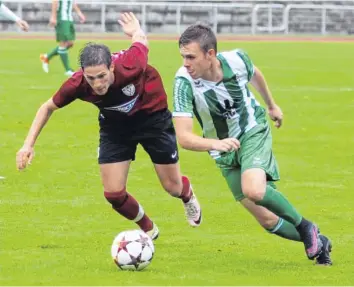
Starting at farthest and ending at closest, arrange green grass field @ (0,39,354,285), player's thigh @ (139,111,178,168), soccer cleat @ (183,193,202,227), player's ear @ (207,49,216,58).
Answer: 1. soccer cleat @ (183,193,202,227)
2. player's thigh @ (139,111,178,168)
3. green grass field @ (0,39,354,285)
4. player's ear @ (207,49,216,58)

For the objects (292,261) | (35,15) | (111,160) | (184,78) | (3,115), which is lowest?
(35,15)

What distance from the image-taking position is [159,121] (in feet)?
31.8

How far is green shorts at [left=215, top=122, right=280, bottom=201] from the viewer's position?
8690 millimetres

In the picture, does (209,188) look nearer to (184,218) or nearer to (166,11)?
(184,218)

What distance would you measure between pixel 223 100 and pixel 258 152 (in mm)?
489

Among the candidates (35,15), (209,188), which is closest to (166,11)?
(35,15)

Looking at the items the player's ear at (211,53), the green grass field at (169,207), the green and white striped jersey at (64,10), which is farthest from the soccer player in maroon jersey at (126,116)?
the green and white striped jersey at (64,10)

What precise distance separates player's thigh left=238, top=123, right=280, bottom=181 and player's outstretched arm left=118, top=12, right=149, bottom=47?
1.34 meters

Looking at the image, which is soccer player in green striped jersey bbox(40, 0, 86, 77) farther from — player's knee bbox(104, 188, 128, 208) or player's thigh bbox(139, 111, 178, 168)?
player's knee bbox(104, 188, 128, 208)

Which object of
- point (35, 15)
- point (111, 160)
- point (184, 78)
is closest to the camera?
point (184, 78)

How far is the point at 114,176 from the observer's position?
9.55m

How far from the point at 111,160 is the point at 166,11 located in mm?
33674

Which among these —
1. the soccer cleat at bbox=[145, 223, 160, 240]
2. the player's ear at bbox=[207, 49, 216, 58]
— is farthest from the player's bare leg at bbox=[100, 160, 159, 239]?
the player's ear at bbox=[207, 49, 216, 58]

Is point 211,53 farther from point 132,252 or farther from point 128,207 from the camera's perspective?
point 128,207
